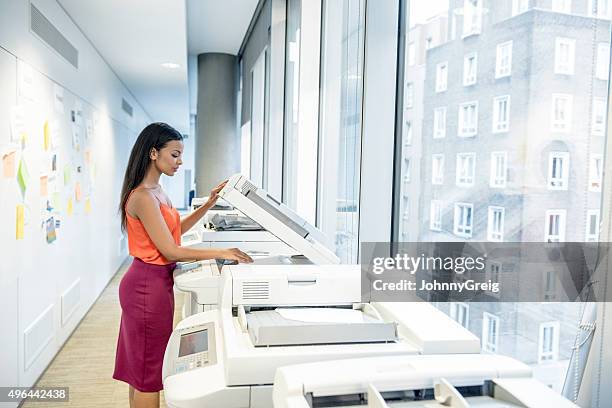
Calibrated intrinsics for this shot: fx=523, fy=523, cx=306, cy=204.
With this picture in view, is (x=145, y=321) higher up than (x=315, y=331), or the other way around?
(x=315, y=331)

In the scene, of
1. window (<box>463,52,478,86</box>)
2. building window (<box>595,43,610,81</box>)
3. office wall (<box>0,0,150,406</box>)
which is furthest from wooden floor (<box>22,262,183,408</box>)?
building window (<box>595,43,610,81</box>)

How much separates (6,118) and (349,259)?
6.27 feet

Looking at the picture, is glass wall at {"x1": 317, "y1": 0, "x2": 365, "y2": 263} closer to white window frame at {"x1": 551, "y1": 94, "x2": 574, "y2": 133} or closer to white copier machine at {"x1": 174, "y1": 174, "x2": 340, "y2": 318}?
white copier machine at {"x1": 174, "y1": 174, "x2": 340, "y2": 318}

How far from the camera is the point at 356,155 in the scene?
2.55 metres

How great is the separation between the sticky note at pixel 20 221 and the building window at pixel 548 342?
266cm

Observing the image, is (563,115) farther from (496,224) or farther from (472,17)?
(472,17)

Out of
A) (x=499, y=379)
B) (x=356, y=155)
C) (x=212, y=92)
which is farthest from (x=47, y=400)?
(x=212, y=92)

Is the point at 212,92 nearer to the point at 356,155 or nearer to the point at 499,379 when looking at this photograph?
the point at 356,155

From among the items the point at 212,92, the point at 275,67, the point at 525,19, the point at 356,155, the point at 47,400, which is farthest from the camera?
the point at 212,92

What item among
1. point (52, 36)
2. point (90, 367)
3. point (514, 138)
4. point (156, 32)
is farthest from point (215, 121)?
point (514, 138)

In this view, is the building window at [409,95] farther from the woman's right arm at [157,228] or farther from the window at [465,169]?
the woman's right arm at [157,228]

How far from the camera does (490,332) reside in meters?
1.57

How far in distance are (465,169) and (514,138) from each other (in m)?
0.27

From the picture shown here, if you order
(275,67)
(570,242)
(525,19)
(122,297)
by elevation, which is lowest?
(122,297)
